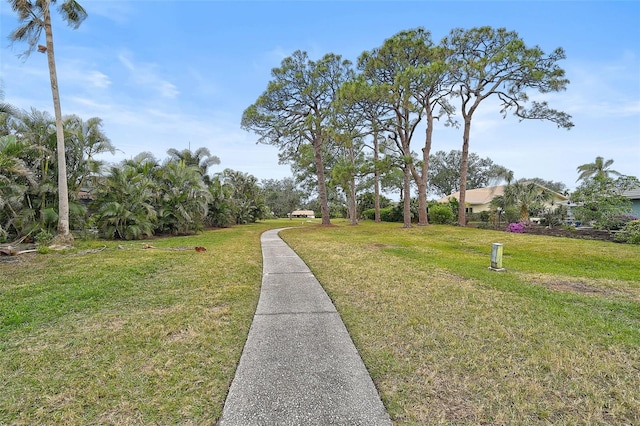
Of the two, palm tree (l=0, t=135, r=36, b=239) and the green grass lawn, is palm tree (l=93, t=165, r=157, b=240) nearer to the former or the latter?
palm tree (l=0, t=135, r=36, b=239)

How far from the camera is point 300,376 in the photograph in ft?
7.79

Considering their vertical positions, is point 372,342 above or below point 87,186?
below

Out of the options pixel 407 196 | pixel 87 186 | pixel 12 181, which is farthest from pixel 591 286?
pixel 87 186

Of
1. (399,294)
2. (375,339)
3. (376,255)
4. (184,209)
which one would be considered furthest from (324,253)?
(184,209)

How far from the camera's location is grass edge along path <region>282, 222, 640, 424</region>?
80.4 inches

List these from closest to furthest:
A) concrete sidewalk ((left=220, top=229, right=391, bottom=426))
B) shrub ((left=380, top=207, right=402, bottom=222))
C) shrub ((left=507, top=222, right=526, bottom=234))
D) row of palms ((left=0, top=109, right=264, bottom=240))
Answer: concrete sidewalk ((left=220, top=229, right=391, bottom=426)) < row of palms ((left=0, top=109, right=264, bottom=240)) < shrub ((left=507, top=222, right=526, bottom=234)) < shrub ((left=380, top=207, right=402, bottom=222))

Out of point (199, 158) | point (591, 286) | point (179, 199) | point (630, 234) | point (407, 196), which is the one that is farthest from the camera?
point (199, 158)

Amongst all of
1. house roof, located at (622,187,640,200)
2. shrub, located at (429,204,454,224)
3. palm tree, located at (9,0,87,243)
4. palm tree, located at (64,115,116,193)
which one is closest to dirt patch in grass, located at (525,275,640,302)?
palm tree, located at (9,0,87,243)

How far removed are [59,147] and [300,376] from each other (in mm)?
12702

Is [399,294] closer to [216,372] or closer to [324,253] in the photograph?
[216,372]

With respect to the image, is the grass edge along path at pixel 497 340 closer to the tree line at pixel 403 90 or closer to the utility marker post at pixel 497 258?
the utility marker post at pixel 497 258

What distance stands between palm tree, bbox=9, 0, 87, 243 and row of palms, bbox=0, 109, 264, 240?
0.78m

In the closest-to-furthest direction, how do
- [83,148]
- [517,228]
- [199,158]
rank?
[83,148]
[517,228]
[199,158]

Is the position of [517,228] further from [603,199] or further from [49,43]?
[49,43]
